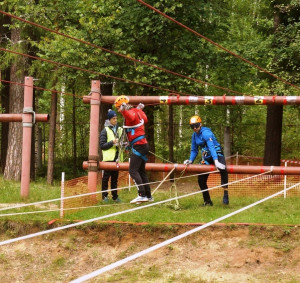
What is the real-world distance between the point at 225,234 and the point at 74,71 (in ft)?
33.1

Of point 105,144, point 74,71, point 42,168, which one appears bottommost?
point 42,168

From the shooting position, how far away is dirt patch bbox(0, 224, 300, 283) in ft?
26.8

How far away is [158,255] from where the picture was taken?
8930 millimetres

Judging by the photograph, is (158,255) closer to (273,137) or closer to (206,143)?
(206,143)

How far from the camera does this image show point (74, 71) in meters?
17.7

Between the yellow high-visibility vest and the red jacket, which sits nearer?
the red jacket

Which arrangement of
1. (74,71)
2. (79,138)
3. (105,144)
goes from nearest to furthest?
(105,144), (74,71), (79,138)

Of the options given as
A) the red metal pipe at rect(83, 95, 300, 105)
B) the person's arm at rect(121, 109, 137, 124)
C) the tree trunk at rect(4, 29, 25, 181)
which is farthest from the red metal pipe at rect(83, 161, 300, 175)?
the tree trunk at rect(4, 29, 25, 181)

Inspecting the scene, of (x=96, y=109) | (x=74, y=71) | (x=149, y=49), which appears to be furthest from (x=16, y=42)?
(x=96, y=109)

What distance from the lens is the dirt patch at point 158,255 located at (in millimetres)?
8156

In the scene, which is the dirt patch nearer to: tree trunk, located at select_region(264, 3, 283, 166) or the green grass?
the green grass

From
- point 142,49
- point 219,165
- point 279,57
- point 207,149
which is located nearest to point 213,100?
point 207,149

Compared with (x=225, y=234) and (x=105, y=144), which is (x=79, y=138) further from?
(x=225, y=234)

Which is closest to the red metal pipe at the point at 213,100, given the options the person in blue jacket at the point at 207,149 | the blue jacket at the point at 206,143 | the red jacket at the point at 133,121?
the person in blue jacket at the point at 207,149
